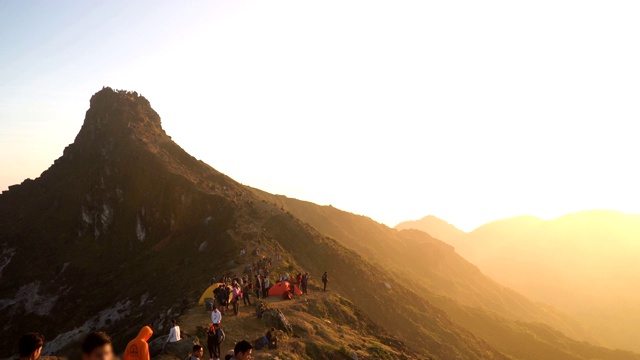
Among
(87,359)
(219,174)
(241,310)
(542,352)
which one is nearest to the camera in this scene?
(87,359)

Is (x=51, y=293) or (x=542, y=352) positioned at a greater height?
(x=542, y=352)

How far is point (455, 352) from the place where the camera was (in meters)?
55.2

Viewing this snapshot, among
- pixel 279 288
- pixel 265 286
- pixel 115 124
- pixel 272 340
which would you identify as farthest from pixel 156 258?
pixel 115 124

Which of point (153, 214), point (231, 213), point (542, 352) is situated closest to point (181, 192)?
point (153, 214)

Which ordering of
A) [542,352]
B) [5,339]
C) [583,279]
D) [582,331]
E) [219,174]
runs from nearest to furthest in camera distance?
[5,339] < [542,352] < [219,174] < [582,331] < [583,279]

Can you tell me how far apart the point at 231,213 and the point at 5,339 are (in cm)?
3312

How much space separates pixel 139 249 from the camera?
2397 inches

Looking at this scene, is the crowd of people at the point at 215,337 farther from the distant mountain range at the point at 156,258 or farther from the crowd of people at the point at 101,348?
the distant mountain range at the point at 156,258

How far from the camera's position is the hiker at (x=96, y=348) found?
5160 millimetres

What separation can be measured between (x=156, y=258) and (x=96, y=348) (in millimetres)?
54980

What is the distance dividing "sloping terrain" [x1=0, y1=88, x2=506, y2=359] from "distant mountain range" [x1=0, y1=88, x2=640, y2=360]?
22 cm

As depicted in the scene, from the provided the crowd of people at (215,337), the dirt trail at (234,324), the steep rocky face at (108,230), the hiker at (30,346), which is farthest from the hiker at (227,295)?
the hiker at (30,346)

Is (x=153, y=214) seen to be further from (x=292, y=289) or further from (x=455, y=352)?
(x=455, y=352)

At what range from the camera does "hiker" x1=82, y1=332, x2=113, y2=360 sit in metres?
5.16
